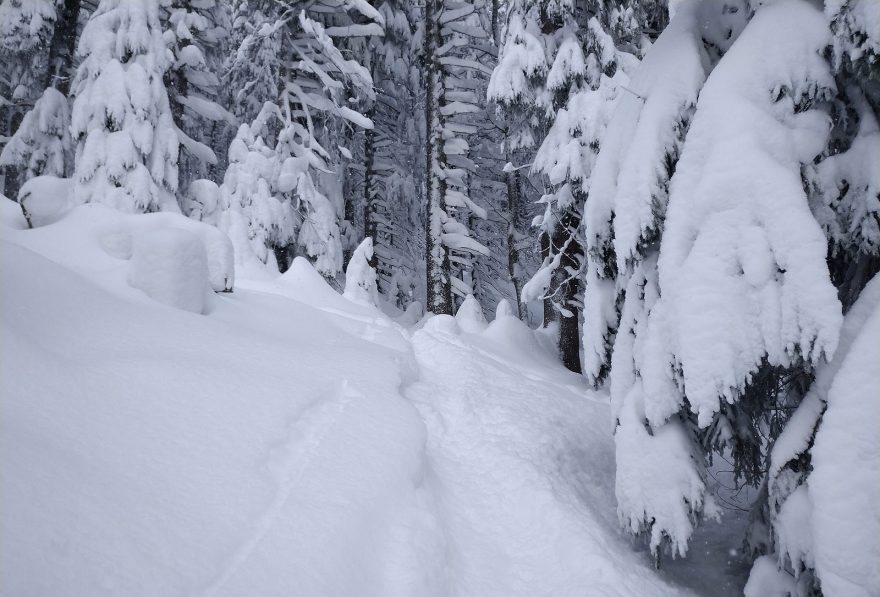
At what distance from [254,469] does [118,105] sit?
1116 cm

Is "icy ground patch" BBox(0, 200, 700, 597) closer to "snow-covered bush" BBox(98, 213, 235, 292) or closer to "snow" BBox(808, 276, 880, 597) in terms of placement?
"snow-covered bush" BBox(98, 213, 235, 292)

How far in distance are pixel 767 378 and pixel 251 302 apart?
634 cm

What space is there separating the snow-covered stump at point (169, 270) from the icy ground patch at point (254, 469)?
172 mm

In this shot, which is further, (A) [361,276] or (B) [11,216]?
(A) [361,276]

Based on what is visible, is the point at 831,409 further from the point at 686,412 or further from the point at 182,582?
the point at 182,582

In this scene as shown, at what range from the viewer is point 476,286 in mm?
17859

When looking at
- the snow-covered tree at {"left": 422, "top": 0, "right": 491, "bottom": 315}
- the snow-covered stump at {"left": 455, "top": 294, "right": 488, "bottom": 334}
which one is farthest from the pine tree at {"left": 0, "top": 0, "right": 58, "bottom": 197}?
the snow-covered stump at {"left": 455, "top": 294, "right": 488, "bottom": 334}

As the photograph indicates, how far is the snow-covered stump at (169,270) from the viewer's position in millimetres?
5141

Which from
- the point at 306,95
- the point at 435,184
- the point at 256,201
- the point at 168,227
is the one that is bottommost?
the point at 256,201

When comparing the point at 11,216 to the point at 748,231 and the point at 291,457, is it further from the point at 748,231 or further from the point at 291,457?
the point at 748,231

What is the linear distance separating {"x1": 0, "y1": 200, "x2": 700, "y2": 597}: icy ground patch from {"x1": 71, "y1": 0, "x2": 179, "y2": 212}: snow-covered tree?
19.9 ft

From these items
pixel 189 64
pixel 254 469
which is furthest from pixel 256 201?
pixel 254 469

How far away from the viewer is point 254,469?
2.77 meters

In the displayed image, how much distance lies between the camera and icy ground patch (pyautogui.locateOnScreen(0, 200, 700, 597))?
1.96 m
